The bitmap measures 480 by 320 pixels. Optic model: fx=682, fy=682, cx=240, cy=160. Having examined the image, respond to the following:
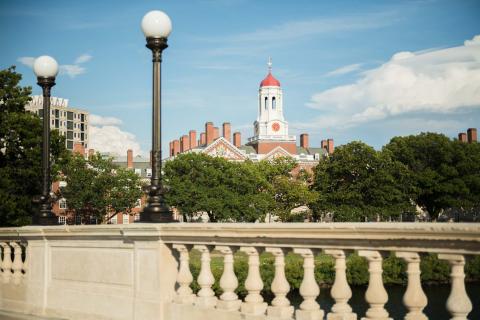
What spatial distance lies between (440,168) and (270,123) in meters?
39.5

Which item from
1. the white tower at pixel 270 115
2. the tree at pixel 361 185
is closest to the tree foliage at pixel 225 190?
the tree at pixel 361 185

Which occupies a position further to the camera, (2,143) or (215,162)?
(215,162)

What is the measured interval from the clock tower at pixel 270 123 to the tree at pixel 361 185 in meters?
38.5

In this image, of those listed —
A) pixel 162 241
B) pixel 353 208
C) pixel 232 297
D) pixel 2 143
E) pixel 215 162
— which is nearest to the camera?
pixel 232 297

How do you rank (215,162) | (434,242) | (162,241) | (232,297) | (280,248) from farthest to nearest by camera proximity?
1. (215,162)
2. (162,241)
3. (232,297)
4. (280,248)
5. (434,242)

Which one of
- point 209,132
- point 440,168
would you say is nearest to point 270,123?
point 209,132

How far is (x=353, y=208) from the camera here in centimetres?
7281

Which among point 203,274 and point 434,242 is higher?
point 434,242

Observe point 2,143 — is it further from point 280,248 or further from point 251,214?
point 251,214

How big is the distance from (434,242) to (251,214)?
2813 inches

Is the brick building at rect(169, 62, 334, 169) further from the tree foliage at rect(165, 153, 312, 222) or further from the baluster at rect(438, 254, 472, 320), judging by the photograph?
the baluster at rect(438, 254, 472, 320)

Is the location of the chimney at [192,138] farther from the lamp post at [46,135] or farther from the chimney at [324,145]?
the lamp post at [46,135]

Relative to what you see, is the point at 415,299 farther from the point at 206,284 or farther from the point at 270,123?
the point at 270,123

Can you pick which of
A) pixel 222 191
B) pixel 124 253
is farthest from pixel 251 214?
pixel 124 253
